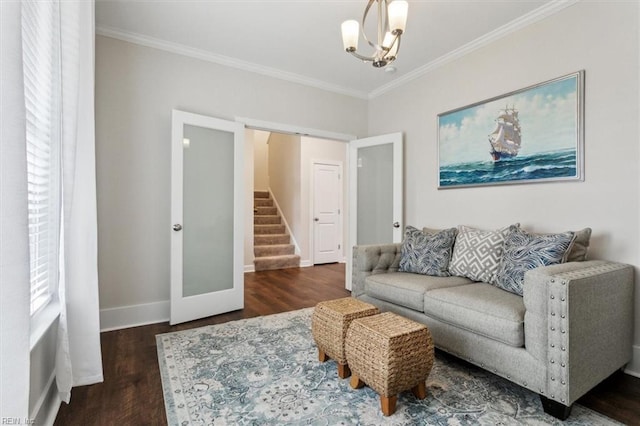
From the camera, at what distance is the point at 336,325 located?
199 cm

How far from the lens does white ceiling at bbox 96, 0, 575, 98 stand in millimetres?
2518

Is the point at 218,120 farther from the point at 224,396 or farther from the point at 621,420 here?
the point at 621,420

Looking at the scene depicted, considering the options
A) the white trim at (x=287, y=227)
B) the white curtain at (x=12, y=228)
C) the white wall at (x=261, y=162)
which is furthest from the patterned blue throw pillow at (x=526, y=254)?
the white wall at (x=261, y=162)

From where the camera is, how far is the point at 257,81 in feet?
12.0

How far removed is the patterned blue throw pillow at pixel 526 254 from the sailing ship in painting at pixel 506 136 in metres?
0.86

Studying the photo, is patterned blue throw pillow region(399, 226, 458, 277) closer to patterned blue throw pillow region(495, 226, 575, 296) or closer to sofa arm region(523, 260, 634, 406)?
patterned blue throw pillow region(495, 226, 575, 296)

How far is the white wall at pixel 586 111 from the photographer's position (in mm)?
2119

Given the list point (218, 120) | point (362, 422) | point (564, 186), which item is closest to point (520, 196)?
point (564, 186)

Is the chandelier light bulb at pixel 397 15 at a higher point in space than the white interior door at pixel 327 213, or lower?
higher

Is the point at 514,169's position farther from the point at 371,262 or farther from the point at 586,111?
the point at 371,262

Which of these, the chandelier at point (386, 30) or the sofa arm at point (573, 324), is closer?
the sofa arm at point (573, 324)

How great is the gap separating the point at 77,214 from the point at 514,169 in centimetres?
327

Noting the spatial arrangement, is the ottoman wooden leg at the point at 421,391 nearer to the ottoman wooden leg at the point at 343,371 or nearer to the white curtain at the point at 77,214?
the ottoman wooden leg at the point at 343,371

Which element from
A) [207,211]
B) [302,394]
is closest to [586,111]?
[302,394]
